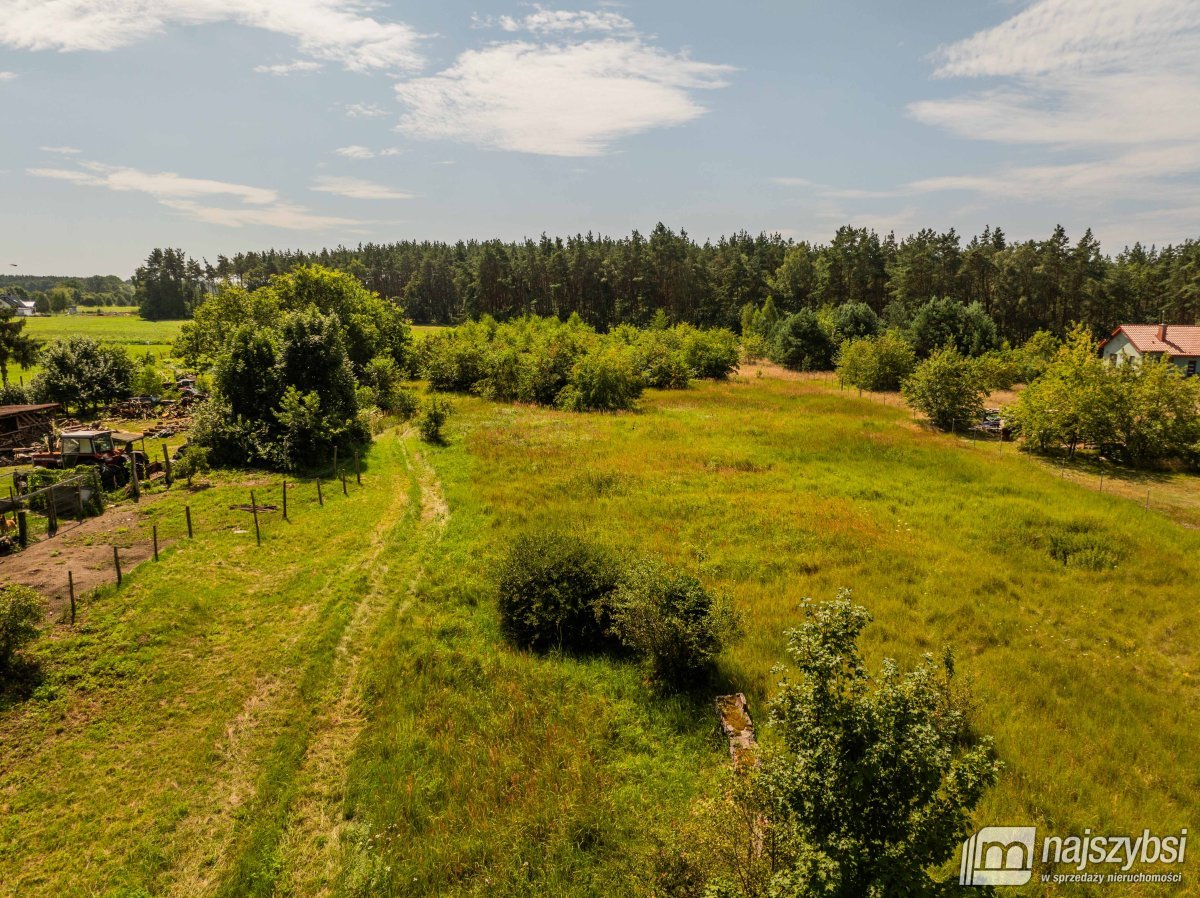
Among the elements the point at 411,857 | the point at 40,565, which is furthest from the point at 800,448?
the point at 40,565

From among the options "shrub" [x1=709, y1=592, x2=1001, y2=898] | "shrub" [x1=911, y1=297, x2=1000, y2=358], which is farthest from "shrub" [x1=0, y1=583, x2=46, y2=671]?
"shrub" [x1=911, y1=297, x2=1000, y2=358]

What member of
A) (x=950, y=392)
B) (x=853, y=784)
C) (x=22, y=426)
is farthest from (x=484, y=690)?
(x=950, y=392)

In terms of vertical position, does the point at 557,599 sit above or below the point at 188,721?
above

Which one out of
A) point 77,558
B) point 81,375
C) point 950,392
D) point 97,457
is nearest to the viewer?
point 77,558

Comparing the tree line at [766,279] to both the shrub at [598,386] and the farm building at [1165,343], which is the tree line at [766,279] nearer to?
the farm building at [1165,343]

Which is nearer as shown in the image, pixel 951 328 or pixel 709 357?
pixel 951 328

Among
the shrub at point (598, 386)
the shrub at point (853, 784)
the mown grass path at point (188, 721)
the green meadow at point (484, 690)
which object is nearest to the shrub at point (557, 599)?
the green meadow at point (484, 690)

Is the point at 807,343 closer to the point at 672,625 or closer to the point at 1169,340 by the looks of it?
the point at 1169,340
